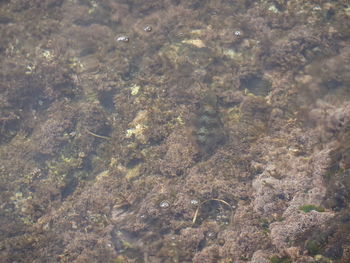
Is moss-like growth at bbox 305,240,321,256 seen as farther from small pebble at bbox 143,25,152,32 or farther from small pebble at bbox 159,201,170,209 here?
small pebble at bbox 143,25,152,32

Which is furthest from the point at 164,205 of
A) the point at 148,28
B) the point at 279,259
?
the point at 148,28

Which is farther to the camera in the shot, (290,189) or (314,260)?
(290,189)

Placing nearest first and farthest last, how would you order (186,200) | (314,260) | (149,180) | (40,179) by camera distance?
(314,260), (186,200), (149,180), (40,179)

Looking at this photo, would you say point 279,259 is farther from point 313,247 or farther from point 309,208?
point 309,208

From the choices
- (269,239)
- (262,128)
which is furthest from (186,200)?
(262,128)

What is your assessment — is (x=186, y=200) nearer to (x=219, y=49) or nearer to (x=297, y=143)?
(x=297, y=143)

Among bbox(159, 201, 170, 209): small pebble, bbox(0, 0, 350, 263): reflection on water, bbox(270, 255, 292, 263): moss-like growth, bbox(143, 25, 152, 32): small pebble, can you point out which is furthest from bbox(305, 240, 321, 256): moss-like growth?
bbox(143, 25, 152, 32): small pebble

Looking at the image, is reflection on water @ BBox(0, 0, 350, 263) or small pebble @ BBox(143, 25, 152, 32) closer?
reflection on water @ BBox(0, 0, 350, 263)

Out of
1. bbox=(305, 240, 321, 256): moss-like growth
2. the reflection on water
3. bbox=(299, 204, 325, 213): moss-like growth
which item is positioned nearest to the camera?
bbox=(305, 240, 321, 256): moss-like growth

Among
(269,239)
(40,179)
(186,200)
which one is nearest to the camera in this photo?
(269,239)
